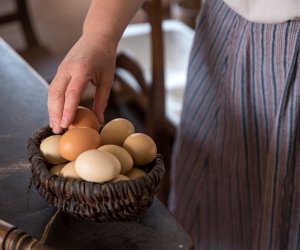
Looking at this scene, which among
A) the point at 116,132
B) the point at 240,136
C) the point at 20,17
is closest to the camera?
the point at 116,132

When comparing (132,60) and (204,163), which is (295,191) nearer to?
(204,163)

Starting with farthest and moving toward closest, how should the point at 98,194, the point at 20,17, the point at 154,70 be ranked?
the point at 20,17, the point at 154,70, the point at 98,194

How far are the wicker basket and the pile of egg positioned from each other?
0.06 ft

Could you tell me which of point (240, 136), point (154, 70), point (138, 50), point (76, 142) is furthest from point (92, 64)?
point (138, 50)

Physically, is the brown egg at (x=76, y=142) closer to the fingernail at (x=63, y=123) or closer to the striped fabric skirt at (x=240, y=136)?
the fingernail at (x=63, y=123)

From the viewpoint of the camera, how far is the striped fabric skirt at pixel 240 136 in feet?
3.18

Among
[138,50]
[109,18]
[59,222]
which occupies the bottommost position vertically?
[138,50]

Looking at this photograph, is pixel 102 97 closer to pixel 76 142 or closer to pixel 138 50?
pixel 76 142

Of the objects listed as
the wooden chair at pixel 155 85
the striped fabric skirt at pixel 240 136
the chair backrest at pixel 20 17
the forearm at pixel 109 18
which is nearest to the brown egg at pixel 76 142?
the forearm at pixel 109 18

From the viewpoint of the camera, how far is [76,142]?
67 centimetres

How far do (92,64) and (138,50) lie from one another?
1.78 meters

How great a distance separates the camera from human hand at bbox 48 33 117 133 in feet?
2.42

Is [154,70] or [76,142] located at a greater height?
[76,142]

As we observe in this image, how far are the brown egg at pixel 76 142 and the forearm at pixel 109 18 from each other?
235 mm
